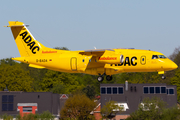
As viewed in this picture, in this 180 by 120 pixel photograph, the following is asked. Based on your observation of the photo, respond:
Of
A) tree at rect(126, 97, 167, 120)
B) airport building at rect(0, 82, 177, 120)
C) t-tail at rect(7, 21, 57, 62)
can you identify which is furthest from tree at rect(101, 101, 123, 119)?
t-tail at rect(7, 21, 57, 62)

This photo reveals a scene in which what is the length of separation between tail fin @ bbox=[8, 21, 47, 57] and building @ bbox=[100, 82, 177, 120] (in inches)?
860

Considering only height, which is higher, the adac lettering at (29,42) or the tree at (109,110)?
the adac lettering at (29,42)

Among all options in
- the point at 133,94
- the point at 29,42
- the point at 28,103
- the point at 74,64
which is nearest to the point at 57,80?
the point at 28,103

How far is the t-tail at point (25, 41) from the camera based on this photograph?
4734cm

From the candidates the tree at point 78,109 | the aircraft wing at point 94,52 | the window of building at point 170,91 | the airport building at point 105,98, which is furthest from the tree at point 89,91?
the aircraft wing at point 94,52

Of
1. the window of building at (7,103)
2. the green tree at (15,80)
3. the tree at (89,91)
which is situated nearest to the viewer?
the window of building at (7,103)

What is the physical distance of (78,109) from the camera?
210 ft

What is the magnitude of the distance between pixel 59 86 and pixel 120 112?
28408 mm

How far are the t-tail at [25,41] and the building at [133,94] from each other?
21.8 meters

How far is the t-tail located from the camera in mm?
47344

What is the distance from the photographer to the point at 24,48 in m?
47.5

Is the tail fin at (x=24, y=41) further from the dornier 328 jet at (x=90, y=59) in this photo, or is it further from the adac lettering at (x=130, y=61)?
the adac lettering at (x=130, y=61)

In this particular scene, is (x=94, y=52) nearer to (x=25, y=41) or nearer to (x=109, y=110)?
(x=25, y=41)

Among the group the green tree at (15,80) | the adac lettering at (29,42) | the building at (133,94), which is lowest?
the building at (133,94)
